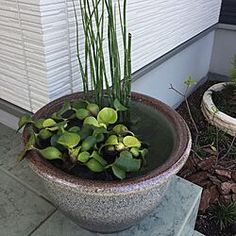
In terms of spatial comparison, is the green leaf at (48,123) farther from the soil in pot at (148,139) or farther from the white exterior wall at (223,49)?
the white exterior wall at (223,49)

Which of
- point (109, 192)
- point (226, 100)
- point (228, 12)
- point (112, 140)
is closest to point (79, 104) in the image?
point (112, 140)

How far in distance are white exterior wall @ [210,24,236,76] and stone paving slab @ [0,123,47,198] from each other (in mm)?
1740

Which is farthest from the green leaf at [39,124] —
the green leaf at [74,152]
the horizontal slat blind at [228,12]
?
the horizontal slat blind at [228,12]

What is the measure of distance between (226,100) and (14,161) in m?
1.41

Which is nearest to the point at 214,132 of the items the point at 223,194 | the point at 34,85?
the point at 223,194

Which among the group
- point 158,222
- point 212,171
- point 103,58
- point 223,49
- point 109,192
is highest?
point 103,58

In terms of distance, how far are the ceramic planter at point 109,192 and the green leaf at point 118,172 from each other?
0.01 meters

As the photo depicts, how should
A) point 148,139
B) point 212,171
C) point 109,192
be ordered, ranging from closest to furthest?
point 109,192 < point 148,139 < point 212,171

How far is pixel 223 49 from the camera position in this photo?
232cm

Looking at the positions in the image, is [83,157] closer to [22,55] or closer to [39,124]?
[39,124]

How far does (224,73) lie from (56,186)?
2.10 m

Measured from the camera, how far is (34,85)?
0.86m

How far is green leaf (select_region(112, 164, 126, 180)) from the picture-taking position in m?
0.57

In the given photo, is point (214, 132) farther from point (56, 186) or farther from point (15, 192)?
point (56, 186)
